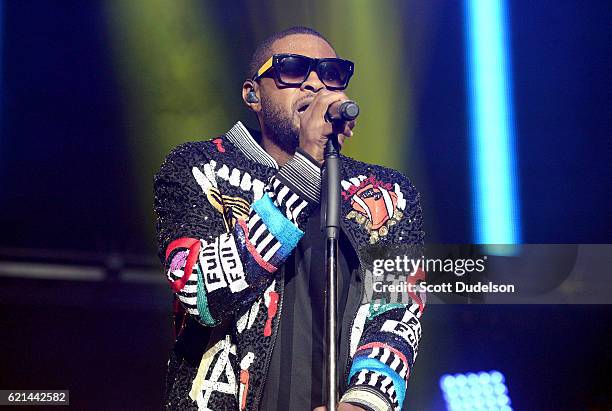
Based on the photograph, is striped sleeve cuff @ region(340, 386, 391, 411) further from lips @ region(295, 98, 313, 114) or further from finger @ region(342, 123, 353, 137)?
lips @ region(295, 98, 313, 114)

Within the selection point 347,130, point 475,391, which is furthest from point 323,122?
point 475,391

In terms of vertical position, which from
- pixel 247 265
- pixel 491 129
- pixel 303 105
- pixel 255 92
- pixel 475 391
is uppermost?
pixel 491 129

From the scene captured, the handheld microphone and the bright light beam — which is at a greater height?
the bright light beam

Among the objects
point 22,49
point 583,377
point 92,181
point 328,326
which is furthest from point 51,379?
point 583,377

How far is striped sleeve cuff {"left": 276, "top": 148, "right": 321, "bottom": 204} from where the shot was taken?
1.69 m

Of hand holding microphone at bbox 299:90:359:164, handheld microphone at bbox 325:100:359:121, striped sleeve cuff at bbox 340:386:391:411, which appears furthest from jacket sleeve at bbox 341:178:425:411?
handheld microphone at bbox 325:100:359:121

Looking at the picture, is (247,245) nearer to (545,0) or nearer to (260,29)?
(260,29)

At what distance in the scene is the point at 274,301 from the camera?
1.90m

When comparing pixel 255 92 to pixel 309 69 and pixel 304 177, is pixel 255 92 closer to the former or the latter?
pixel 309 69

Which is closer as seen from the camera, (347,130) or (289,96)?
(347,130)

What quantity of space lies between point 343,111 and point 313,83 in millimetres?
587

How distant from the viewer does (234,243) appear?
5.70 ft

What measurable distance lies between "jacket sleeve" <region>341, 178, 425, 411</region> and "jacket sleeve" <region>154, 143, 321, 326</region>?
0.28 meters

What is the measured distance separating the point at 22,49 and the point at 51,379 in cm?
118
